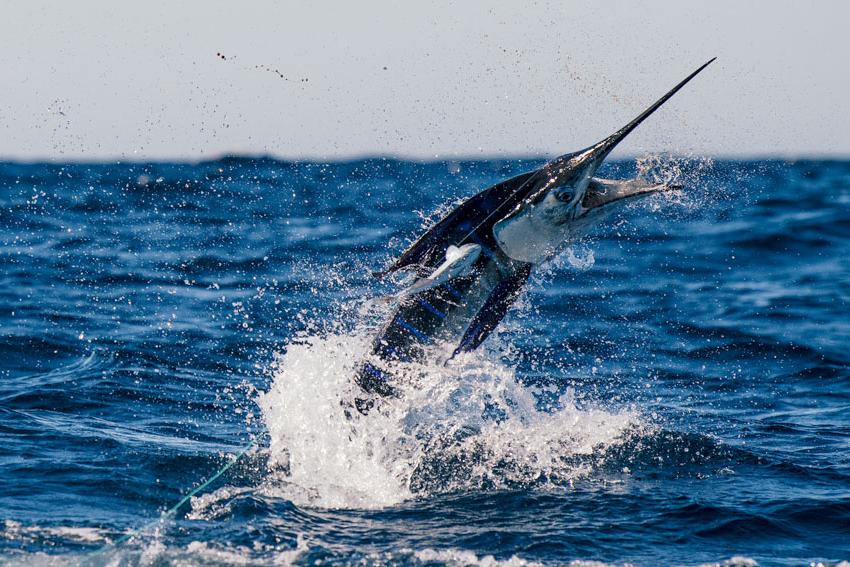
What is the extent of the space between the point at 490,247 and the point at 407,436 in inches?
60.2

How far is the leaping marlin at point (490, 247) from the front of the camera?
614 cm

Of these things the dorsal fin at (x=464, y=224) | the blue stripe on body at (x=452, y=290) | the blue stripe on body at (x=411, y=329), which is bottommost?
the blue stripe on body at (x=411, y=329)

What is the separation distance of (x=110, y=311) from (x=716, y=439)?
7.29m

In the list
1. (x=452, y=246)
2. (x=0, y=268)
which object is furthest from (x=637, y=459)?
(x=0, y=268)

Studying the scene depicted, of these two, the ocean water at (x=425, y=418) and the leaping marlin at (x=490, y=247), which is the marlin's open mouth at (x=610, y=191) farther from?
the ocean water at (x=425, y=418)

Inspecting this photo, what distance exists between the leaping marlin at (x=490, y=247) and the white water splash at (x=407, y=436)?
274 millimetres

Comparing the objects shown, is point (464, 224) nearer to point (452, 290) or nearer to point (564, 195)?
point (452, 290)

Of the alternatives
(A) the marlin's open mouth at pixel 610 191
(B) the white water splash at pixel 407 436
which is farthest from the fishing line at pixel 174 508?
(A) the marlin's open mouth at pixel 610 191

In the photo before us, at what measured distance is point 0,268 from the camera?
14586 millimetres

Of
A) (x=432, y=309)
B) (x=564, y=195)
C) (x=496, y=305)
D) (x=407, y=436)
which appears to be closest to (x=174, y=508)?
(x=407, y=436)

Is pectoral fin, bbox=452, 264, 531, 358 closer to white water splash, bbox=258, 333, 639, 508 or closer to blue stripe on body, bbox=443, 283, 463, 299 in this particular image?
blue stripe on body, bbox=443, 283, 463, 299

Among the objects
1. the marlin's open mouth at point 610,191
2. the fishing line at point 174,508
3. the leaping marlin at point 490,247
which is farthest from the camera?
the leaping marlin at point 490,247

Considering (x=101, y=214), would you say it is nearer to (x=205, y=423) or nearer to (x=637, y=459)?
(x=205, y=423)

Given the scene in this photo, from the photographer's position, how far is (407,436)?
7.00 metres
